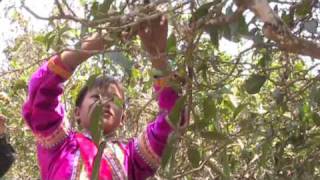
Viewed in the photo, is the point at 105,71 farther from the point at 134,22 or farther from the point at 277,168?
the point at 277,168

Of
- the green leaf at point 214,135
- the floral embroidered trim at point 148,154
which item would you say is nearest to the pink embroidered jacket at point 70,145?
the floral embroidered trim at point 148,154

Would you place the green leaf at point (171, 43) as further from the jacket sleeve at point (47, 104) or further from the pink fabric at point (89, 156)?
the pink fabric at point (89, 156)

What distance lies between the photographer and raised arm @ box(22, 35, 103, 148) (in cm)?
142

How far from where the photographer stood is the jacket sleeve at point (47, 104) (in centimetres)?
146

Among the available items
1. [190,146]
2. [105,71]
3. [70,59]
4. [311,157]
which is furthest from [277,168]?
[105,71]

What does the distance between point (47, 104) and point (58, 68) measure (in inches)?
5.1

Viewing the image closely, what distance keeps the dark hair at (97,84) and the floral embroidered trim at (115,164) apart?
0.15m

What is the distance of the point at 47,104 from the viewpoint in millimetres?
1534

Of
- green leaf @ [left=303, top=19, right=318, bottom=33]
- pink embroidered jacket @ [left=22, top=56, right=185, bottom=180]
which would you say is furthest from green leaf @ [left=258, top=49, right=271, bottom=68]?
pink embroidered jacket @ [left=22, top=56, right=185, bottom=180]

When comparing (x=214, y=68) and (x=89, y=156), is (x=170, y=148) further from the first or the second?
(x=89, y=156)

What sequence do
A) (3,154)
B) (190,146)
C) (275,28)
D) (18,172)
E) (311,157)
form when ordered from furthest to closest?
1. (18,172)
2. (3,154)
3. (311,157)
4. (190,146)
5. (275,28)

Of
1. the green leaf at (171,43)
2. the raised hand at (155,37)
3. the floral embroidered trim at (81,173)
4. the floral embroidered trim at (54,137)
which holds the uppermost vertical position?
the raised hand at (155,37)

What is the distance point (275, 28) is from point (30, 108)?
Answer: 84cm

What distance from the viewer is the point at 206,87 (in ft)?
3.56
